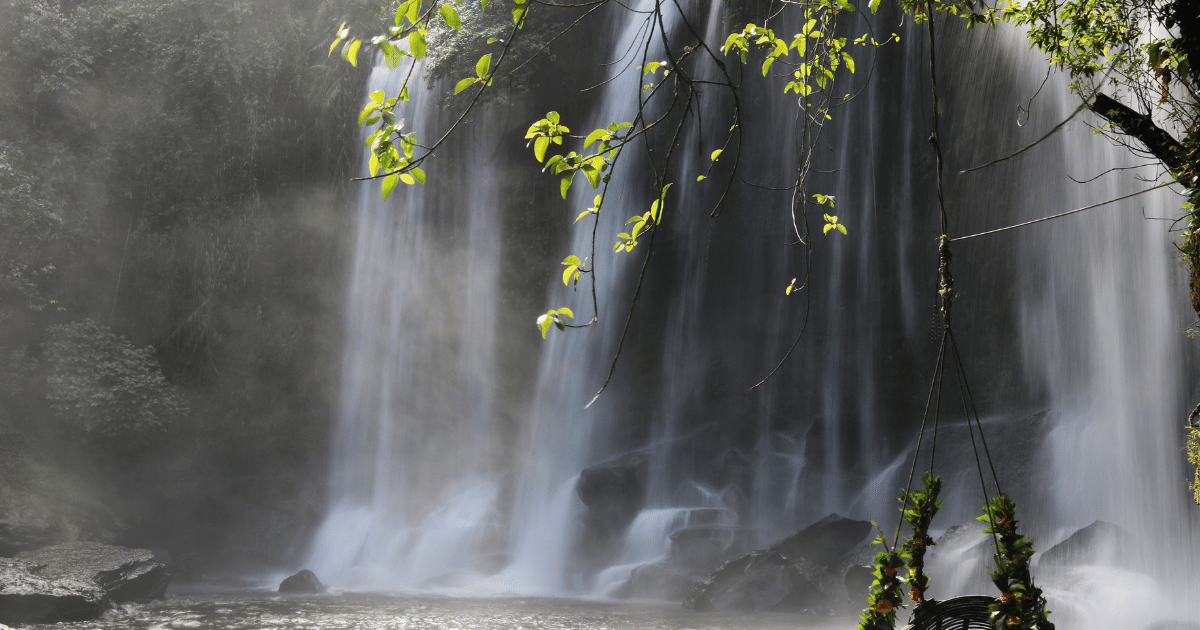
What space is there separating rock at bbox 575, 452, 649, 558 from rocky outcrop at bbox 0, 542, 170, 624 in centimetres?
577

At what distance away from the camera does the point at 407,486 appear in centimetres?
1387

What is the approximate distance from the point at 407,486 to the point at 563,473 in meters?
2.96

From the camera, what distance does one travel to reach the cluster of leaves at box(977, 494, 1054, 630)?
1923mm

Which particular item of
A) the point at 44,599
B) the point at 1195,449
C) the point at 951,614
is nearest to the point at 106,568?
the point at 44,599

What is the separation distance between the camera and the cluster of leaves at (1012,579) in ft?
6.31

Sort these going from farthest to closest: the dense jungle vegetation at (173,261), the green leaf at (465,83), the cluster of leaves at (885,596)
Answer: the dense jungle vegetation at (173,261), the cluster of leaves at (885,596), the green leaf at (465,83)

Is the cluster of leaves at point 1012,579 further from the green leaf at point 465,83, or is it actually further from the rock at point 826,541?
the rock at point 826,541

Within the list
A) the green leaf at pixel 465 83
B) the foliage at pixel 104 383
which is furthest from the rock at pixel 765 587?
the foliage at pixel 104 383

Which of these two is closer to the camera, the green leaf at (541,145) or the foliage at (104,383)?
the green leaf at (541,145)

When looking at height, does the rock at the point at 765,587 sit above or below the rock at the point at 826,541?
below

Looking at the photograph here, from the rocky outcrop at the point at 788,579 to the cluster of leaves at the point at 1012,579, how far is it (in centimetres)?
717

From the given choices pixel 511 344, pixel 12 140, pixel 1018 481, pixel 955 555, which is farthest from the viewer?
pixel 511 344

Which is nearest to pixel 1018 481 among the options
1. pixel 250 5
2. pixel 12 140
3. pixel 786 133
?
pixel 786 133

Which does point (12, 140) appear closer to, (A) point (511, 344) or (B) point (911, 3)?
(A) point (511, 344)
